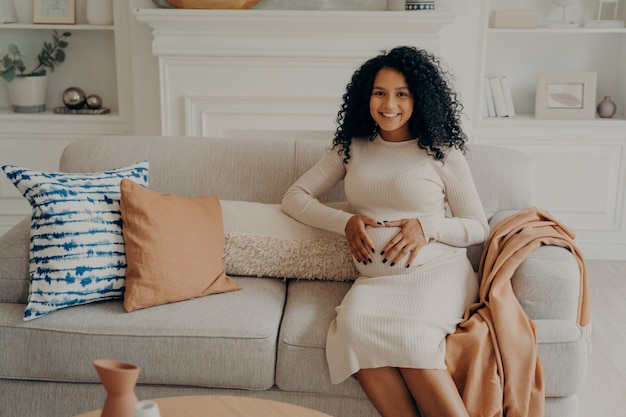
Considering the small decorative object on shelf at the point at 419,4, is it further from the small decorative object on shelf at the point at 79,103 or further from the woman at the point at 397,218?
the small decorative object on shelf at the point at 79,103

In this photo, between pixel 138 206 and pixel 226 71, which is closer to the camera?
pixel 138 206

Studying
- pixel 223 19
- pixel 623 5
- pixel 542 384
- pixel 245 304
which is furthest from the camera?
pixel 623 5

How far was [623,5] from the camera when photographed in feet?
13.0

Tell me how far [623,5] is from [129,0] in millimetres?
2567

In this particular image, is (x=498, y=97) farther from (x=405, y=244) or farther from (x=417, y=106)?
(x=405, y=244)

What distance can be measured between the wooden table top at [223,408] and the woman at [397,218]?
0.37 metres

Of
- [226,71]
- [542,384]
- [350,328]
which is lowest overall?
[542,384]

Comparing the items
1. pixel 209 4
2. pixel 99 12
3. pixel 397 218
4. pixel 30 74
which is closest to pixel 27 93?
pixel 30 74

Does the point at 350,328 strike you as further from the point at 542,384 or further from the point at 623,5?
the point at 623,5

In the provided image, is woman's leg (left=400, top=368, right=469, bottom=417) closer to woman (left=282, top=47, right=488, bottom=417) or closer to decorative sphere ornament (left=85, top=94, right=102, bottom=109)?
woman (left=282, top=47, right=488, bottom=417)

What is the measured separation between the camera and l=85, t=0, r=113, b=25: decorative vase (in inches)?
150

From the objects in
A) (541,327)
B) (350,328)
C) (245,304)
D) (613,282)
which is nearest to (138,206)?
(245,304)

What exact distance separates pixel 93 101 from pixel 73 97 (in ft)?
0.34

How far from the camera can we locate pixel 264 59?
11.7ft
